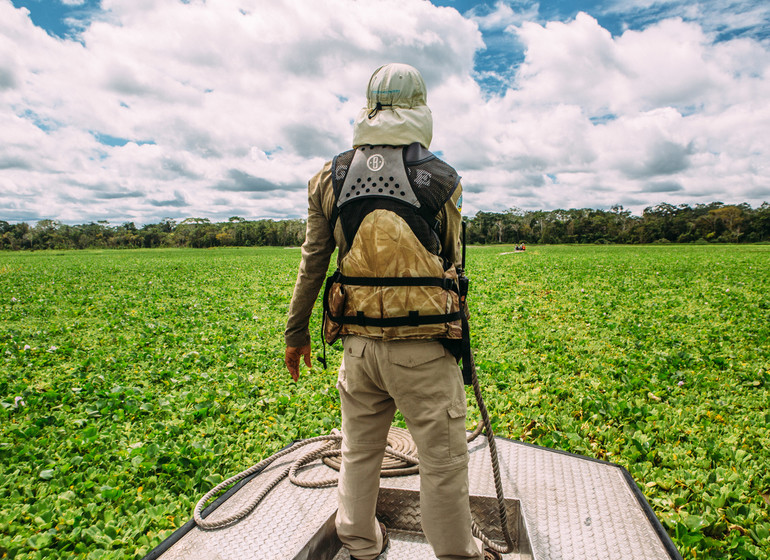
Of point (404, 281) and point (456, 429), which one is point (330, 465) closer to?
point (456, 429)

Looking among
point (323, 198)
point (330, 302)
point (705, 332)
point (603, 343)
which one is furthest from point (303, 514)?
point (705, 332)

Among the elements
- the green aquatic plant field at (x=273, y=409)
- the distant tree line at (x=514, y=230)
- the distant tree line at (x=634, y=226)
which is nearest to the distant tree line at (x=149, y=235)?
the distant tree line at (x=514, y=230)

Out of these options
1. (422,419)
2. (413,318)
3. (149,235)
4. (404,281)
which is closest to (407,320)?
(413,318)

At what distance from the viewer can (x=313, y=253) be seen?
2156mm

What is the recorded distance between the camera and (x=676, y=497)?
9.73 feet

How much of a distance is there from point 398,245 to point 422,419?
2.56ft

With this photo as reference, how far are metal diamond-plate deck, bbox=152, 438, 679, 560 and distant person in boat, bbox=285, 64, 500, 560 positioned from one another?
603mm

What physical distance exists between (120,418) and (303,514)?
115 inches

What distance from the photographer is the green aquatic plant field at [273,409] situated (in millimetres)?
2855

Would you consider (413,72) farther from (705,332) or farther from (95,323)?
(95,323)

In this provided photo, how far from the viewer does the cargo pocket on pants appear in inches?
72.8

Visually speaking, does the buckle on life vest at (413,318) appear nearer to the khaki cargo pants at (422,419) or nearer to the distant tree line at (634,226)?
the khaki cargo pants at (422,419)

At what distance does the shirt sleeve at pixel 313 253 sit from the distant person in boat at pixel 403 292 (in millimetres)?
25

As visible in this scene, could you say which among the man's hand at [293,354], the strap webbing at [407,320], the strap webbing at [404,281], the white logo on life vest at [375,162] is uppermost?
the white logo on life vest at [375,162]
